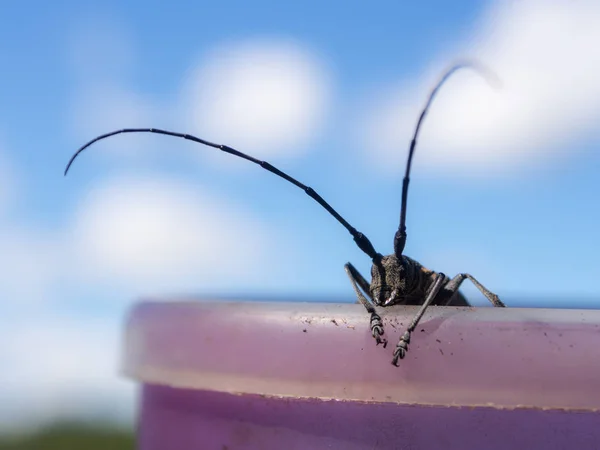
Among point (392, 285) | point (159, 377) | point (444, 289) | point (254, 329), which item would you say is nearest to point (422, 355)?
point (254, 329)

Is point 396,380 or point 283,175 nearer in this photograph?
point 396,380

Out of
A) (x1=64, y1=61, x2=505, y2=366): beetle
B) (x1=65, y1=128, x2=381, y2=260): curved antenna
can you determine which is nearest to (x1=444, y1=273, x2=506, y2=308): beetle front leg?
(x1=64, y1=61, x2=505, y2=366): beetle

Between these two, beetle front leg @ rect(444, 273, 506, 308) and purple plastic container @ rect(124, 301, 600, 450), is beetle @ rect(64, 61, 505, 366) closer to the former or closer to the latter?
beetle front leg @ rect(444, 273, 506, 308)

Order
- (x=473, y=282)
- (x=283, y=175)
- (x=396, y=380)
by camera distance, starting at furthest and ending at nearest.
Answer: (x=473, y=282) → (x=283, y=175) → (x=396, y=380)

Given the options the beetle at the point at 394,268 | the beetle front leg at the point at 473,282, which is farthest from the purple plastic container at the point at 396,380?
the beetle front leg at the point at 473,282

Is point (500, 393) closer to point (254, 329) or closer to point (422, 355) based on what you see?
point (422, 355)

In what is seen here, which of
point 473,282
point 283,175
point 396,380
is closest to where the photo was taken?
point 396,380

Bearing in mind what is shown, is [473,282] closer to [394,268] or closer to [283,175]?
[394,268]

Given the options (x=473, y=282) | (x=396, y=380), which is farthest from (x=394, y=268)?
(x=396, y=380)
